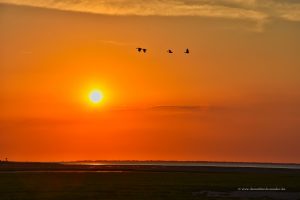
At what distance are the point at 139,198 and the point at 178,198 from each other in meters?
4.16

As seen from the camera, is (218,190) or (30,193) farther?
(218,190)

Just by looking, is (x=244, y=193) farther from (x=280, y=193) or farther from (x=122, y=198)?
(x=122, y=198)

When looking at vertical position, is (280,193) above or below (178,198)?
above

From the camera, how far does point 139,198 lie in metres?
66.5

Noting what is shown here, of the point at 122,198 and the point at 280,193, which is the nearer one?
the point at 122,198

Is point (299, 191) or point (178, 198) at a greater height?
point (299, 191)

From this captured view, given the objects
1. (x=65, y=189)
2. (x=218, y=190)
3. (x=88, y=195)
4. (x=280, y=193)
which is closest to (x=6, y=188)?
(x=65, y=189)

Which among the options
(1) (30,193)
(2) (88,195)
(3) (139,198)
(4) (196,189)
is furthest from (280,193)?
(1) (30,193)

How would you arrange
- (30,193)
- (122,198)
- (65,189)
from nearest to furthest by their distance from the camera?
1. (122,198)
2. (30,193)
3. (65,189)

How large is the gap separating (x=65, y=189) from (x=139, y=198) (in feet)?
42.8

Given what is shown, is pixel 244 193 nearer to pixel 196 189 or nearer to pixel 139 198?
pixel 196 189

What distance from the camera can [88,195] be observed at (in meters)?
68.8

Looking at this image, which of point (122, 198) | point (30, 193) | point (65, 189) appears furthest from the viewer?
point (65, 189)

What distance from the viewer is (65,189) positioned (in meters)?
76.0
